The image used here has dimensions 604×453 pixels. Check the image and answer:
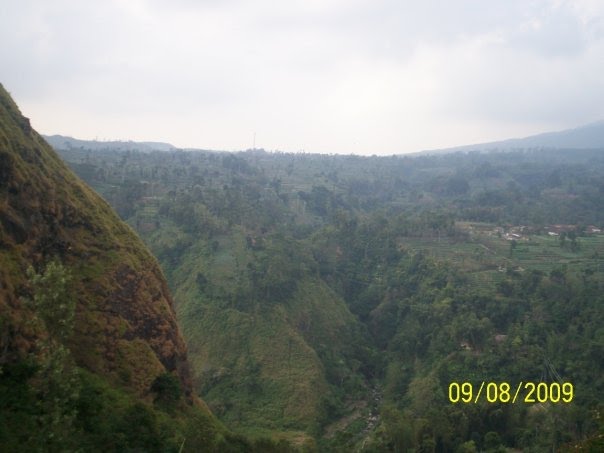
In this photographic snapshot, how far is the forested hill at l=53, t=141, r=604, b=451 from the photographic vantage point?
802 inches

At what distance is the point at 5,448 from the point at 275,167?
283 ft

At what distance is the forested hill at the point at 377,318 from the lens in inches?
802

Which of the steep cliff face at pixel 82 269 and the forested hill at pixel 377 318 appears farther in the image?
the forested hill at pixel 377 318

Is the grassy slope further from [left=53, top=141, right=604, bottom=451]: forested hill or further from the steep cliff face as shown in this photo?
the steep cliff face

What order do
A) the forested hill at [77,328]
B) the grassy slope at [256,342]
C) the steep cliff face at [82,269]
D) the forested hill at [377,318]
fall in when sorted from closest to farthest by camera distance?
the forested hill at [77,328], the steep cliff face at [82,269], the forested hill at [377,318], the grassy slope at [256,342]

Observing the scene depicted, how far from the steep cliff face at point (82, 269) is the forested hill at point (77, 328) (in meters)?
0.03

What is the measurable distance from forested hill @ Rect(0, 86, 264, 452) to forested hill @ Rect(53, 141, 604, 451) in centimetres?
757

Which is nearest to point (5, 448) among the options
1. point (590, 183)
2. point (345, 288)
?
point (345, 288)
